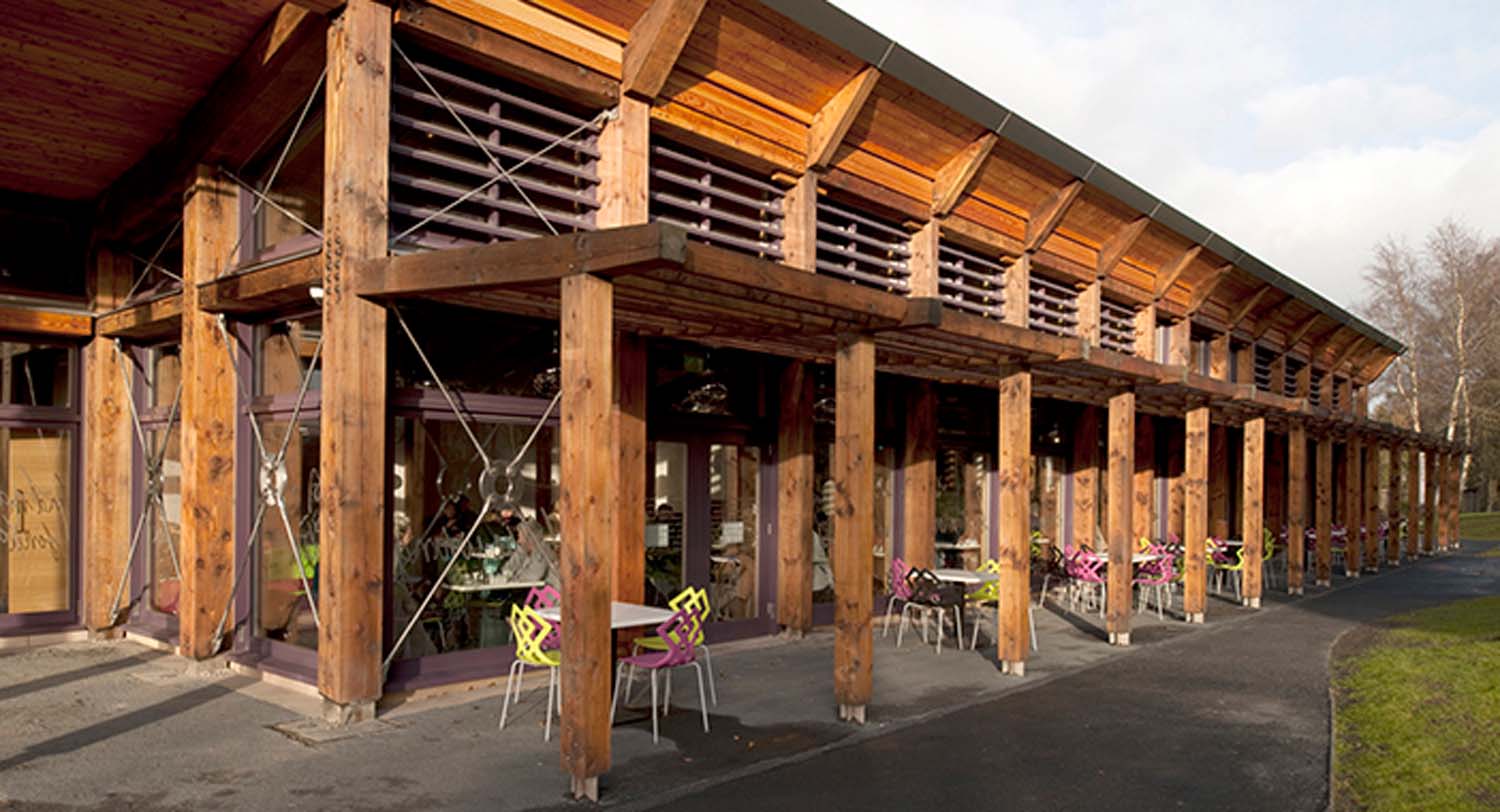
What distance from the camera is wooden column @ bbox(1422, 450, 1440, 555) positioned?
26672mm

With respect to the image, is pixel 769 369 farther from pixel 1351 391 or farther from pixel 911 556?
pixel 1351 391

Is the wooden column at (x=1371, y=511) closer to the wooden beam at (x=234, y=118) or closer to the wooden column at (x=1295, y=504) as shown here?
the wooden column at (x=1295, y=504)

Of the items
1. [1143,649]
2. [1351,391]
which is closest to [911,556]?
Result: [1143,649]

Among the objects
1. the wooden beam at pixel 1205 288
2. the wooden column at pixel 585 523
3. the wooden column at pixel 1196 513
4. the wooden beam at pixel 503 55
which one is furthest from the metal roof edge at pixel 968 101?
the wooden column at pixel 585 523

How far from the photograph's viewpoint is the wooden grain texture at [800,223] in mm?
9805

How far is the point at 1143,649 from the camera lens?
10.7m

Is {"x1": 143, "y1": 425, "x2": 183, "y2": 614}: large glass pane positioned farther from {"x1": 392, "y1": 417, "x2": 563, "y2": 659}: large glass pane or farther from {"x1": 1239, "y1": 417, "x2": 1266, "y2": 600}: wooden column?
{"x1": 1239, "y1": 417, "x2": 1266, "y2": 600}: wooden column

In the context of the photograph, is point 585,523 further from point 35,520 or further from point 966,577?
point 35,520

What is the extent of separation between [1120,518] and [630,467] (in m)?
5.18

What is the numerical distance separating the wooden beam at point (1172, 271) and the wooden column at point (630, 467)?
9.26 metres

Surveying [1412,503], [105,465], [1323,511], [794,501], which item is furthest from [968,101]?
[1412,503]

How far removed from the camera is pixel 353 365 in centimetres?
671

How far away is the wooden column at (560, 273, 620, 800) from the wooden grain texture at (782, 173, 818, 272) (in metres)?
4.57

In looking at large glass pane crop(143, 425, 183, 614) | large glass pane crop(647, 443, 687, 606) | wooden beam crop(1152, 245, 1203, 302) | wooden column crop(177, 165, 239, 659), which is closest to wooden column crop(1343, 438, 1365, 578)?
wooden beam crop(1152, 245, 1203, 302)
